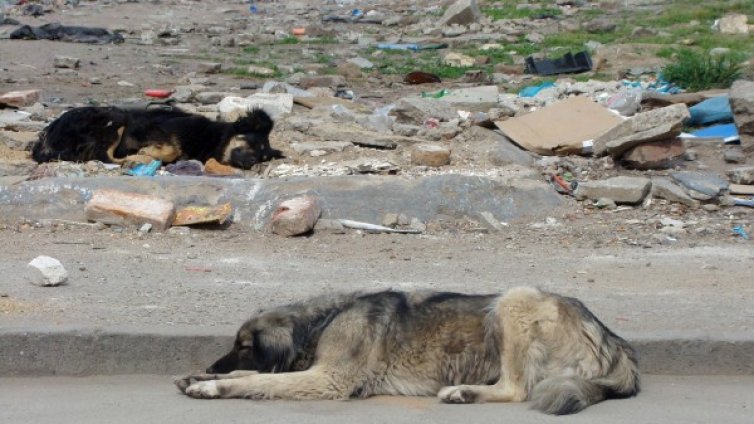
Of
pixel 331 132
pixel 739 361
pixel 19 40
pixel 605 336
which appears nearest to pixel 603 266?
pixel 739 361

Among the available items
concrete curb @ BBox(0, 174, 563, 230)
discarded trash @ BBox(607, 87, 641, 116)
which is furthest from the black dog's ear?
discarded trash @ BBox(607, 87, 641, 116)

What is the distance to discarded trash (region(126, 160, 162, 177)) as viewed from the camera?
11.1 m

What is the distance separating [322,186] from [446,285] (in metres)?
2.56

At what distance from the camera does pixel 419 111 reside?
13.0 meters

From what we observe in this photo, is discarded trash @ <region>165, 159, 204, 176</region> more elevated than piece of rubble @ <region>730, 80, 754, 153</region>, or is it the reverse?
piece of rubble @ <region>730, 80, 754, 153</region>

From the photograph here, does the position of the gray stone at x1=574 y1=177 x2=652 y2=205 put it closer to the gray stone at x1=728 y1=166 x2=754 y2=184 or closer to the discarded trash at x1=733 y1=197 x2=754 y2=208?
the discarded trash at x1=733 y1=197 x2=754 y2=208

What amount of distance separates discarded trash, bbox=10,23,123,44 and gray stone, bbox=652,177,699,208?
16072 millimetres

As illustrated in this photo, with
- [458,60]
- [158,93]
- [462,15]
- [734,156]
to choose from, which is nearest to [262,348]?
[734,156]

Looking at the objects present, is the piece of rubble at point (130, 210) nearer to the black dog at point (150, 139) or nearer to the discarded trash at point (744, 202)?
the black dog at point (150, 139)

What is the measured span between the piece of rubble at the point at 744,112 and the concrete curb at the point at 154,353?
598 cm

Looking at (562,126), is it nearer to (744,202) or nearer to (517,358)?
(744,202)

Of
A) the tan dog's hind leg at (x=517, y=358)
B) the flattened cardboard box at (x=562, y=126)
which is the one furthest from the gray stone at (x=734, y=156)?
the tan dog's hind leg at (x=517, y=358)

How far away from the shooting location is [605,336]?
559 centimetres

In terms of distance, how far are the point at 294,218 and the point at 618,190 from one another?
2.94m
